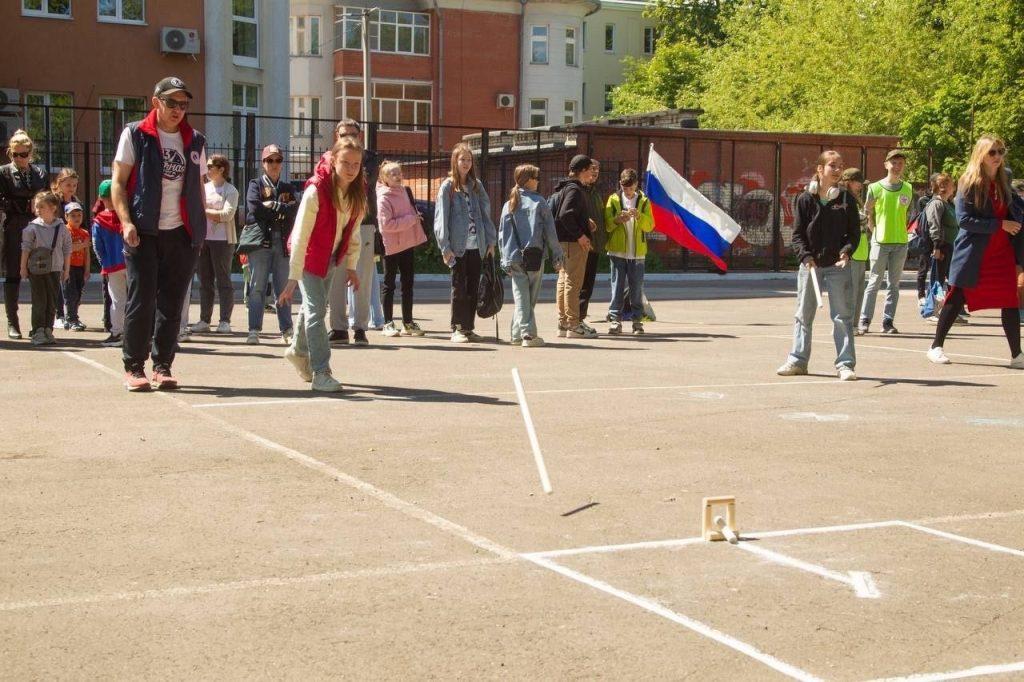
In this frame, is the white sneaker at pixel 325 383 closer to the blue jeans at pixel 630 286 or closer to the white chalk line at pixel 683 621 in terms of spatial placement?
the white chalk line at pixel 683 621

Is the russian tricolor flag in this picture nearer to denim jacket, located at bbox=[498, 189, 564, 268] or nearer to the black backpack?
denim jacket, located at bbox=[498, 189, 564, 268]

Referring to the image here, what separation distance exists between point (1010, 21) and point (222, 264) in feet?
116

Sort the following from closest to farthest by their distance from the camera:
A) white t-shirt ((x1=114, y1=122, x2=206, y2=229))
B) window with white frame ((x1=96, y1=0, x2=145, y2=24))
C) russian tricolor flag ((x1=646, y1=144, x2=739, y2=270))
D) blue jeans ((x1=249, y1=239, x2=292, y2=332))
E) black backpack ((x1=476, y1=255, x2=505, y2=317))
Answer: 1. white t-shirt ((x1=114, y1=122, x2=206, y2=229))
2. blue jeans ((x1=249, y1=239, x2=292, y2=332))
3. black backpack ((x1=476, y1=255, x2=505, y2=317))
4. russian tricolor flag ((x1=646, y1=144, x2=739, y2=270))
5. window with white frame ((x1=96, y1=0, x2=145, y2=24))

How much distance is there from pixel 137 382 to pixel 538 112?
54217 millimetres

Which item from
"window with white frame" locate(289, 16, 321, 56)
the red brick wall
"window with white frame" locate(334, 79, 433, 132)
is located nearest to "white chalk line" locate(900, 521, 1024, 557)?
the red brick wall

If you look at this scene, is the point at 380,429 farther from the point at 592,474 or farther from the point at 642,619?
the point at 642,619

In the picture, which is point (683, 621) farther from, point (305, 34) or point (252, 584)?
point (305, 34)

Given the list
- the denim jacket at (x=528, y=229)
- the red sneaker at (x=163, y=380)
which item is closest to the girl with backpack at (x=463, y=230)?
the denim jacket at (x=528, y=229)

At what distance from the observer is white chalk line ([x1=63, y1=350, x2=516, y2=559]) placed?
222 inches

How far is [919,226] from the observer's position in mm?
18750

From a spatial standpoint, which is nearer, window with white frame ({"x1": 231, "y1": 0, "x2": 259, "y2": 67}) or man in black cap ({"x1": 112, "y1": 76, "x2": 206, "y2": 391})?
man in black cap ({"x1": 112, "y1": 76, "x2": 206, "y2": 391})

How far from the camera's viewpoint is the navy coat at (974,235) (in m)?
12.2

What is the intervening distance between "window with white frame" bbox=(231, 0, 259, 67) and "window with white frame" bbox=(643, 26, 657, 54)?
49303 millimetres

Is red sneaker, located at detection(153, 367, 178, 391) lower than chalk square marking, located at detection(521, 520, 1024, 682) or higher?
higher
